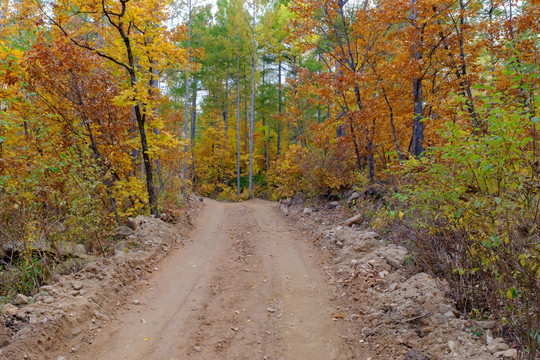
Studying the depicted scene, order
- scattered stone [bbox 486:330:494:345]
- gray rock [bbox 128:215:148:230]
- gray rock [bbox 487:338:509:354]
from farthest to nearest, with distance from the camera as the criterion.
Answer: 1. gray rock [bbox 128:215:148:230]
2. scattered stone [bbox 486:330:494:345]
3. gray rock [bbox 487:338:509:354]

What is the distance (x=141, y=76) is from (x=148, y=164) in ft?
8.17

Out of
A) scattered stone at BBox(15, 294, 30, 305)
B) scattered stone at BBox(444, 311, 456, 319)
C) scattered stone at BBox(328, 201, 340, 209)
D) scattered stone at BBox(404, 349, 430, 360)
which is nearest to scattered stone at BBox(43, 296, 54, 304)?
scattered stone at BBox(15, 294, 30, 305)

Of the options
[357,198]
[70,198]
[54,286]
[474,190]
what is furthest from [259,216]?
[474,190]

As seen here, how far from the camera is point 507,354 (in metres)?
2.81

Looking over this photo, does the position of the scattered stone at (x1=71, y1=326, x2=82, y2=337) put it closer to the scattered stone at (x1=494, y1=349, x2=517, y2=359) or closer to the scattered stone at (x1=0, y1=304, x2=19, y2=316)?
the scattered stone at (x1=0, y1=304, x2=19, y2=316)

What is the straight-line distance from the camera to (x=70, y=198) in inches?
245

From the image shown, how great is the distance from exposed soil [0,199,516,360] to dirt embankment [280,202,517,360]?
0.02 meters

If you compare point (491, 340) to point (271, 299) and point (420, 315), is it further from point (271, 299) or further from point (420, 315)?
point (271, 299)

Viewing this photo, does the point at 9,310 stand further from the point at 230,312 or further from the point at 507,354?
the point at 507,354

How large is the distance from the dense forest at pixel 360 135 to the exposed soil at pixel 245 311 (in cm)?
58

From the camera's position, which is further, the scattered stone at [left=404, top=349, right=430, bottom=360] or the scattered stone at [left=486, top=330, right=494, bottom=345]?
the scattered stone at [left=404, top=349, right=430, bottom=360]

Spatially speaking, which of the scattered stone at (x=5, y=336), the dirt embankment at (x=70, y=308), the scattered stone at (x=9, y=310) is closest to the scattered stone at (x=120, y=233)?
the dirt embankment at (x=70, y=308)

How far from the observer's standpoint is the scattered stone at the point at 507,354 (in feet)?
9.07

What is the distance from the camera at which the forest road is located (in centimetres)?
385
